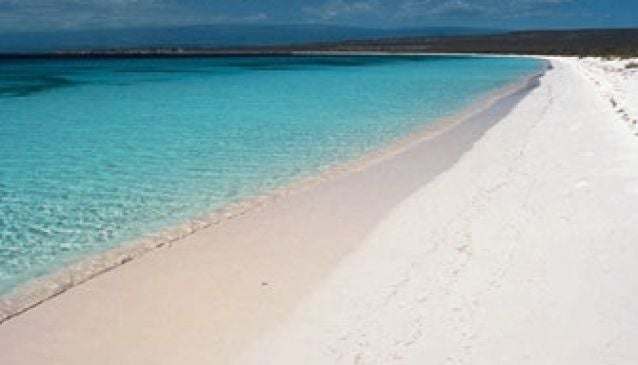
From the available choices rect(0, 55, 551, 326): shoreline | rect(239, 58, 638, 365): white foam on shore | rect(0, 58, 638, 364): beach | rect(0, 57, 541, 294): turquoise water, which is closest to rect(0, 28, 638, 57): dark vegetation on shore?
rect(0, 57, 541, 294): turquoise water

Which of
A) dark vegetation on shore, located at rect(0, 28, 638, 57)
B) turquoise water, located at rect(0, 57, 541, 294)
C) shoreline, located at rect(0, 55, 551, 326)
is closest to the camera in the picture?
shoreline, located at rect(0, 55, 551, 326)

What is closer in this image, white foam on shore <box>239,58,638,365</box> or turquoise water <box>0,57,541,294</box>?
white foam on shore <box>239,58,638,365</box>

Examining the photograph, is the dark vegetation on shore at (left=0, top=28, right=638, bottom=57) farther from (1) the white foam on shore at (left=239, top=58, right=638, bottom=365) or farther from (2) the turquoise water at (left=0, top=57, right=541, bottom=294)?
(1) the white foam on shore at (left=239, top=58, right=638, bottom=365)

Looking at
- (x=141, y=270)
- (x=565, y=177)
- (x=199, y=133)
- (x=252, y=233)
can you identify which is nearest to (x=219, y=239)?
(x=252, y=233)

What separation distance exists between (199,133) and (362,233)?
386 inches

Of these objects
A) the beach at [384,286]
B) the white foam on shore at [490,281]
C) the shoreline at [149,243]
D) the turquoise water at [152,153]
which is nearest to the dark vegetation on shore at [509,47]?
the turquoise water at [152,153]

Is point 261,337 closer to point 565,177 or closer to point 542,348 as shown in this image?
point 542,348

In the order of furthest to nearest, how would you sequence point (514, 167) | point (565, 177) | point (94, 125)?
point (94, 125) → point (514, 167) → point (565, 177)

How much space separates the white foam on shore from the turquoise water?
2492 millimetres

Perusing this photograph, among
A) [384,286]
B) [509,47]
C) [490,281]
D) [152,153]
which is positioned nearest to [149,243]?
[384,286]

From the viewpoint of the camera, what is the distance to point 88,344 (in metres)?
4.81

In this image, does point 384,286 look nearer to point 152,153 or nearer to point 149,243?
point 149,243

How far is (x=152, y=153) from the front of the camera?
13.4m

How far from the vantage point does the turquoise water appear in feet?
25.6
